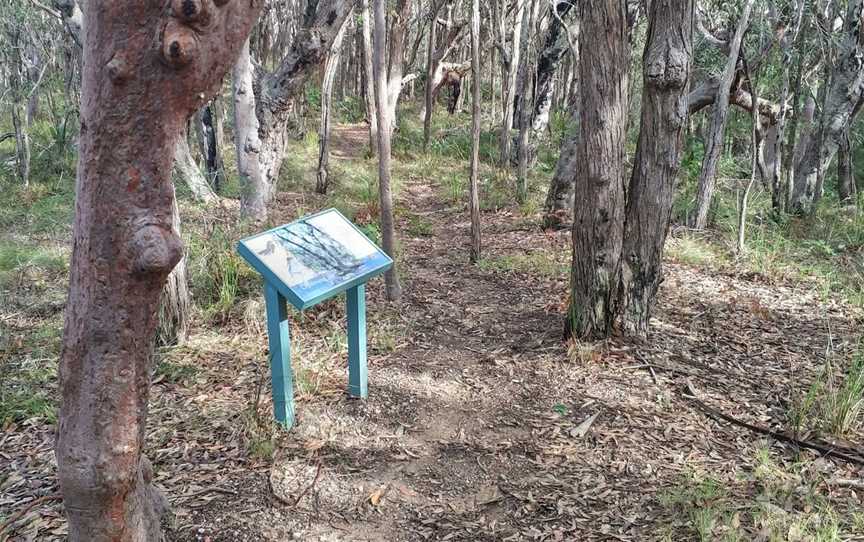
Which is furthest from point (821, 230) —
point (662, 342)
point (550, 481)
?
point (550, 481)

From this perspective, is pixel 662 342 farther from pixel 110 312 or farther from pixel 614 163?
pixel 110 312

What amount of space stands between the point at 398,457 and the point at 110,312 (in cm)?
213

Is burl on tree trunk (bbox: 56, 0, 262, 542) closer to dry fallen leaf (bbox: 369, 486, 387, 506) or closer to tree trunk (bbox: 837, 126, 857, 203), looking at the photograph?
dry fallen leaf (bbox: 369, 486, 387, 506)

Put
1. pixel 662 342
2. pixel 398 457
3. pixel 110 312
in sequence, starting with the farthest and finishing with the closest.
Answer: pixel 662 342 < pixel 398 457 < pixel 110 312

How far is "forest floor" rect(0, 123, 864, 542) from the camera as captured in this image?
10.1 ft

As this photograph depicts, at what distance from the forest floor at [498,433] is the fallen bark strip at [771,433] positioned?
3 centimetres

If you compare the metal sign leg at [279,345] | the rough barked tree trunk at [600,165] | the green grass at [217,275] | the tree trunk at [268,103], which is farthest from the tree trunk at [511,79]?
the metal sign leg at [279,345]

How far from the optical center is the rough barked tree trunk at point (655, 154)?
4.36 metres

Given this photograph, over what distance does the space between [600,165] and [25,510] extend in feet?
12.9

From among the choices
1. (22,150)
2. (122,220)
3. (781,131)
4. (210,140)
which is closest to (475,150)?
(781,131)

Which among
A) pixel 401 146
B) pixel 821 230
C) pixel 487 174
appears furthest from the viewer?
pixel 401 146

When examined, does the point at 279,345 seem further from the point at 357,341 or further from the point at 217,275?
the point at 217,275

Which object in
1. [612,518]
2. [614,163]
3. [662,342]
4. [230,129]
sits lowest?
[612,518]

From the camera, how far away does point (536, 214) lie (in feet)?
29.8
